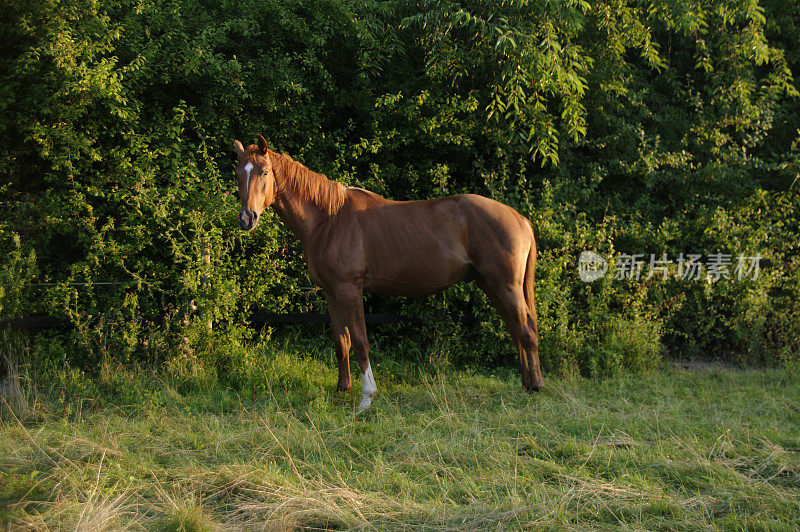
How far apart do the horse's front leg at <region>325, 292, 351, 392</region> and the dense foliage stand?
1.01 m

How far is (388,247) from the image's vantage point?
4.88 metres

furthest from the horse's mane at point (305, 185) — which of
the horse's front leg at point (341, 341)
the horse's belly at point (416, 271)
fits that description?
the horse's front leg at point (341, 341)

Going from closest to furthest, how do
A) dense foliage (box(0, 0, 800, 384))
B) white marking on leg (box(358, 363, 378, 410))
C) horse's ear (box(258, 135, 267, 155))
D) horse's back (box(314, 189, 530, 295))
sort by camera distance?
horse's ear (box(258, 135, 267, 155)) → white marking on leg (box(358, 363, 378, 410)) → horse's back (box(314, 189, 530, 295)) → dense foliage (box(0, 0, 800, 384))

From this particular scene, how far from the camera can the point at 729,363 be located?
6.67 metres

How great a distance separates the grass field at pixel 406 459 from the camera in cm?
272

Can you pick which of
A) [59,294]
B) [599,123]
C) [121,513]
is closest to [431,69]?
[599,123]

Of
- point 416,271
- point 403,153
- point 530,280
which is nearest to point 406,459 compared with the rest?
point 416,271

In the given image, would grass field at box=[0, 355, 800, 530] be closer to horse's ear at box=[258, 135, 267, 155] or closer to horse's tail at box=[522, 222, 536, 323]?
horse's tail at box=[522, 222, 536, 323]

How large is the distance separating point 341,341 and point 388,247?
88cm

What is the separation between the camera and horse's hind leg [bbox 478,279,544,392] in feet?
16.4

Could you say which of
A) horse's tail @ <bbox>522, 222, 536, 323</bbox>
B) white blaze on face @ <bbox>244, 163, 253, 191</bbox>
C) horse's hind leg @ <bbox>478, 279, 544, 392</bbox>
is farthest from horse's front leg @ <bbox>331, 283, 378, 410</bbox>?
horse's tail @ <bbox>522, 222, 536, 323</bbox>

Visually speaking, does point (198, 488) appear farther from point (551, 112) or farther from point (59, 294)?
point (551, 112)

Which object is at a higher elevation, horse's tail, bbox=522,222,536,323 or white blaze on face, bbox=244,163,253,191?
white blaze on face, bbox=244,163,253,191

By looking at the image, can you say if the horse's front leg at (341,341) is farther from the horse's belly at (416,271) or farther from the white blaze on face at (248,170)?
the white blaze on face at (248,170)
